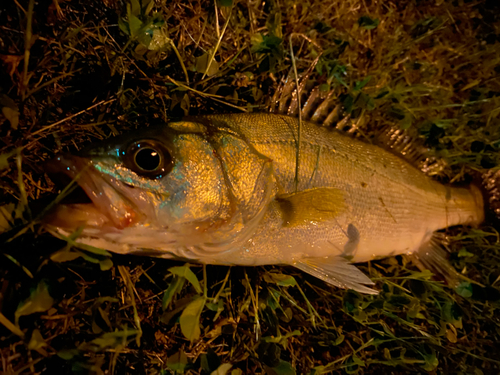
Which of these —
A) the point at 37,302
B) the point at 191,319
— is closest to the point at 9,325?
the point at 37,302

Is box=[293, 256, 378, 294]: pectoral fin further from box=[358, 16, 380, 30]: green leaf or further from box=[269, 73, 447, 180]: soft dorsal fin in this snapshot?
box=[358, 16, 380, 30]: green leaf

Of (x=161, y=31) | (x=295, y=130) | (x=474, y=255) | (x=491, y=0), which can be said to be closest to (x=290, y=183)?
(x=295, y=130)

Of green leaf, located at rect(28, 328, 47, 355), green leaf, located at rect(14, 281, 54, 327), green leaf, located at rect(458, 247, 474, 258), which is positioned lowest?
green leaf, located at rect(28, 328, 47, 355)

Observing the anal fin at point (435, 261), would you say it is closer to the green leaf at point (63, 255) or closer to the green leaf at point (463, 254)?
the green leaf at point (463, 254)

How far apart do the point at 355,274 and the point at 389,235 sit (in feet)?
1.16

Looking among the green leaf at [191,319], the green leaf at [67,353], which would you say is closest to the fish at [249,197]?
the green leaf at [191,319]

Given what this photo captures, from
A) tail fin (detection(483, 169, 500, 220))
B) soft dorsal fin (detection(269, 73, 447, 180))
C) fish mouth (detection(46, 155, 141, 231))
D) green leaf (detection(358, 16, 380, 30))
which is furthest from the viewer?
tail fin (detection(483, 169, 500, 220))

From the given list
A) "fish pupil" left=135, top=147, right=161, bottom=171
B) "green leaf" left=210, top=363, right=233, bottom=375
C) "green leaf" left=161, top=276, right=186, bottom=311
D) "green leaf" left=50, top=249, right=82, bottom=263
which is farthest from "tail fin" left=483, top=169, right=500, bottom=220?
"green leaf" left=50, top=249, right=82, bottom=263

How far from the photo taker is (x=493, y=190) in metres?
2.33

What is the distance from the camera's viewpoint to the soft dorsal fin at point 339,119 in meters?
1.80

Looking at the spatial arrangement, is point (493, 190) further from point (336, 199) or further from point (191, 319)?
point (191, 319)

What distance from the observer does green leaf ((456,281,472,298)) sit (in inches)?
79.3

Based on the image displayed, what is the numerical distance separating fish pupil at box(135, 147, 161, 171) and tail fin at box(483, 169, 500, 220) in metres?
2.46

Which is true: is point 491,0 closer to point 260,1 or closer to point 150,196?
point 260,1
